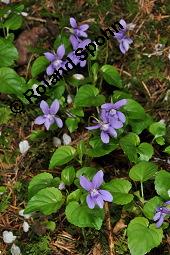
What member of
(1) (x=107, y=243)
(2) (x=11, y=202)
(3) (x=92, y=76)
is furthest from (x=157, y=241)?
(3) (x=92, y=76)

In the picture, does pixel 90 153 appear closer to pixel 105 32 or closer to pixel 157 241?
pixel 157 241

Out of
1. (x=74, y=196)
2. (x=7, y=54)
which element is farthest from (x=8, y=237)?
(x=7, y=54)

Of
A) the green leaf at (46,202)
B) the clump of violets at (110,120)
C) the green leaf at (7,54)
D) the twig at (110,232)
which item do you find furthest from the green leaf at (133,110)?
the green leaf at (7,54)

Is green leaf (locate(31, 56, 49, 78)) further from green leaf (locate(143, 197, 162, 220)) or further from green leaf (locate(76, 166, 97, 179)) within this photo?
green leaf (locate(143, 197, 162, 220))

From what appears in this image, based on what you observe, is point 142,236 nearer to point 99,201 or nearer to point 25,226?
point 99,201

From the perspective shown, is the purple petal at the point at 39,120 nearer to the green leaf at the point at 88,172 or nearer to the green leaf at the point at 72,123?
the green leaf at the point at 72,123
